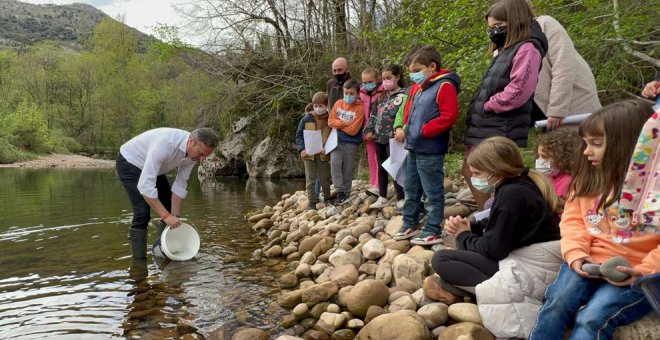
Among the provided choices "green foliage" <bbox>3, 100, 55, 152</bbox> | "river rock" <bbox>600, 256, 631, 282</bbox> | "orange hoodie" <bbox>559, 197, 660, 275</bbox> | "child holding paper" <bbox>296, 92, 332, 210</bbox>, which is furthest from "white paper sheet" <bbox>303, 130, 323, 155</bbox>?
"green foliage" <bbox>3, 100, 55, 152</bbox>

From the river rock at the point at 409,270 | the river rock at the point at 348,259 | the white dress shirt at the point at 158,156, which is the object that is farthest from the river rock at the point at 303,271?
the white dress shirt at the point at 158,156

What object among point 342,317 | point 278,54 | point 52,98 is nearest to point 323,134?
point 342,317

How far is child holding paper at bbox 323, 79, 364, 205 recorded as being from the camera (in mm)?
5188

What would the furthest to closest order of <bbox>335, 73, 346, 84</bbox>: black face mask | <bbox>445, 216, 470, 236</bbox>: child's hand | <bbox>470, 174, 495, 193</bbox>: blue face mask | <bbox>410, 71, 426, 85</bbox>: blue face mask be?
<bbox>335, 73, 346, 84</bbox>: black face mask → <bbox>410, 71, 426, 85</bbox>: blue face mask → <bbox>445, 216, 470, 236</bbox>: child's hand → <bbox>470, 174, 495, 193</bbox>: blue face mask

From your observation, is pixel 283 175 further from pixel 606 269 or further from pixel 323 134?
pixel 606 269

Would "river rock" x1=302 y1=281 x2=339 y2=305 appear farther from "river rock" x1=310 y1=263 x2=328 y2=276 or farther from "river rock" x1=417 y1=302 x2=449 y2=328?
"river rock" x1=310 y1=263 x2=328 y2=276

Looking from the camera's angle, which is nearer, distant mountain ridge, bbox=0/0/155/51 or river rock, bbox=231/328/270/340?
river rock, bbox=231/328/270/340

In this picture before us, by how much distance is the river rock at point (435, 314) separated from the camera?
8.18ft

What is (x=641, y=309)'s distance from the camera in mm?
1774

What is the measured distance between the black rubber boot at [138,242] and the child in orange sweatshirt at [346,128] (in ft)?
7.24

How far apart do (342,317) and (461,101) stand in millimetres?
4657

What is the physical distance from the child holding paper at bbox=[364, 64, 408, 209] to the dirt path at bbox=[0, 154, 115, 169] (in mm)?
28174

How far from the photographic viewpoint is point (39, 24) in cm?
11738

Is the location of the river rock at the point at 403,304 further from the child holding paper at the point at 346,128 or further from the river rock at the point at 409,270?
the child holding paper at the point at 346,128
